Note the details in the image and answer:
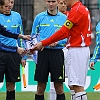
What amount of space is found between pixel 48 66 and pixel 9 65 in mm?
740

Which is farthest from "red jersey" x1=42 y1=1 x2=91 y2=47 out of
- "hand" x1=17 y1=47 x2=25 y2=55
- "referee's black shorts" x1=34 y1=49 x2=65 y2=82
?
"referee's black shorts" x1=34 y1=49 x2=65 y2=82

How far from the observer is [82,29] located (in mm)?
9516

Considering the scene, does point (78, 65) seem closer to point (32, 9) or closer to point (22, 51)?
point (22, 51)

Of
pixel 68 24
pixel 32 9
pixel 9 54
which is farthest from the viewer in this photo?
pixel 32 9

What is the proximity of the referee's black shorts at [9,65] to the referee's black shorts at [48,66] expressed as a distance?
0.41m

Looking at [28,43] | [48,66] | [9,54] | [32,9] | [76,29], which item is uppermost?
[32,9]

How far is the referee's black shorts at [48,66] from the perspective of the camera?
11273mm

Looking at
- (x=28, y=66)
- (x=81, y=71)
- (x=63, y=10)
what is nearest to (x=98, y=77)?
(x=28, y=66)

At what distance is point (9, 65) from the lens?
1119 cm

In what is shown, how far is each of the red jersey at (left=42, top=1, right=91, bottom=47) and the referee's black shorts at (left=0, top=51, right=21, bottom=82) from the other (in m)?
1.86

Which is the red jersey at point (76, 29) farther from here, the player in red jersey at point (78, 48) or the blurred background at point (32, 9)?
the blurred background at point (32, 9)

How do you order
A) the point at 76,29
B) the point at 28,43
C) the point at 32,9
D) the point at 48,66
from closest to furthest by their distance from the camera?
the point at 76,29, the point at 28,43, the point at 48,66, the point at 32,9

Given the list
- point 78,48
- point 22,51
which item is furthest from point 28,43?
point 78,48

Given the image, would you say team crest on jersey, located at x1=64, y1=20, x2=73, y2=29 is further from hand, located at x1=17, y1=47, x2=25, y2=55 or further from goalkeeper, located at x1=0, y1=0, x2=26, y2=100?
goalkeeper, located at x1=0, y1=0, x2=26, y2=100
